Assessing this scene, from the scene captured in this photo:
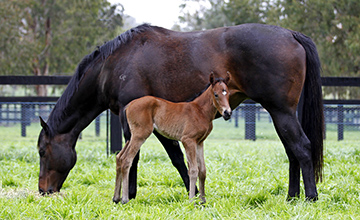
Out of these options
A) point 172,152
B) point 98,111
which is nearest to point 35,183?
point 98,111

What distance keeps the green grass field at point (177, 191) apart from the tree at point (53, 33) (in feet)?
44.0

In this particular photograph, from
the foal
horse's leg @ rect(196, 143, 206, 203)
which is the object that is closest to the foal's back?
the foal

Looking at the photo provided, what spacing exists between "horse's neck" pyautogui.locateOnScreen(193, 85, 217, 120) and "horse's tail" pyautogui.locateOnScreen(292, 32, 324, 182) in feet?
4.00

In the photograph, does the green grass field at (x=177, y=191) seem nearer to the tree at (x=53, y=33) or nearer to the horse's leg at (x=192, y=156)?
the horse's leg at (x=192, y=156)

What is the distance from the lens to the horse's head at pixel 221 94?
11.6 feet

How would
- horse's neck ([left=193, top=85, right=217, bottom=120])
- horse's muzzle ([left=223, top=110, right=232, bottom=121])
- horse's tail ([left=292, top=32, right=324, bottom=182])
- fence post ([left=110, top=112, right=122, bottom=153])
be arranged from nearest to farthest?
horse's muzzle ([left=223, top=110, right=232, bottom=121]), horse's neck ([left=193, top=85, right=217, bottom=120]), horse's tail ([left=292, top=32, right=324, bottom=182]), fence post ([left=110, top=112, right=122, bottom=153])

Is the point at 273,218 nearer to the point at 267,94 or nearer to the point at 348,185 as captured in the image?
the point at 267,94

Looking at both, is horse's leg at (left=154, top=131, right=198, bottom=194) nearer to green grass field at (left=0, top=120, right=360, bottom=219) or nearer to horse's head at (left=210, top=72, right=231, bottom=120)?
green grass field at (left=0, top=120, right=360, bottom=219)

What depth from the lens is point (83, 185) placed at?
5133 millimetres

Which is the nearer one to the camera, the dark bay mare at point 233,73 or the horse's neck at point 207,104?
the horse's neck at point 207,104

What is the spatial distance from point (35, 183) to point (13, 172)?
76cm

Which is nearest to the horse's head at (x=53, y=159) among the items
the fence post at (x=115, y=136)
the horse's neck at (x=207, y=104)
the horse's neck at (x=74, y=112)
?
the horse's neck at (x=74, y=112)

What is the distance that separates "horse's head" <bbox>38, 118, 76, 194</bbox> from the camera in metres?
4.70

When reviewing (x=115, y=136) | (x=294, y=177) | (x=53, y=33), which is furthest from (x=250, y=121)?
(x=53, y=33)
